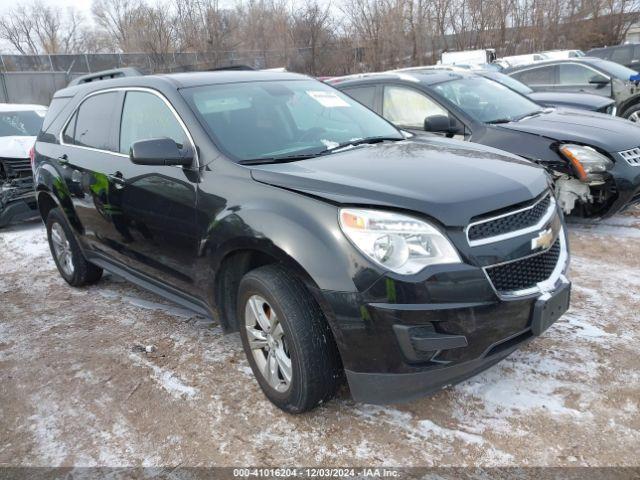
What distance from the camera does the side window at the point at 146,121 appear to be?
3.38 metres

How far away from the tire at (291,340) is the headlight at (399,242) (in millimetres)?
427

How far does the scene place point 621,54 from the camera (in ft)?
77.5

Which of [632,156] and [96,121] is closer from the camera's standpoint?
[96,121]

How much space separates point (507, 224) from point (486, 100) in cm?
402

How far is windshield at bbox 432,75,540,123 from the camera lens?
5859 mm

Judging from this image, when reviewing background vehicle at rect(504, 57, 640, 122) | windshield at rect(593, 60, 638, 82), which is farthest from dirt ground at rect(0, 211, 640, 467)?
windshield at rect(593, 60, 638, 82)

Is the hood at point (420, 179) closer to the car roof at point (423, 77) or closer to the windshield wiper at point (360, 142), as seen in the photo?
the windshield wiper at point (360, 142)

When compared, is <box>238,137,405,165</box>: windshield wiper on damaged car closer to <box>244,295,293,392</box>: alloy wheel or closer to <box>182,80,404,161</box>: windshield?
<box>182,80,404,161</box>: windshield

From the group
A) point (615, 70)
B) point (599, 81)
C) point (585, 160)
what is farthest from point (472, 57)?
point (585, 160)

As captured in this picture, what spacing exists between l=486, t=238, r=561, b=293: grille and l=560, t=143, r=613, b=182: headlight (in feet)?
8.93

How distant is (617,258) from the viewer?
15.3ft

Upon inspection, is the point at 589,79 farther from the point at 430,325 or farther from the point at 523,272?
the point at 430,325

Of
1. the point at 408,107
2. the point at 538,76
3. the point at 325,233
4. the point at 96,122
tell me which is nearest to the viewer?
the point at 325,233

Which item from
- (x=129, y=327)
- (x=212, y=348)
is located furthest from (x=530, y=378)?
(x=129, y=327)
